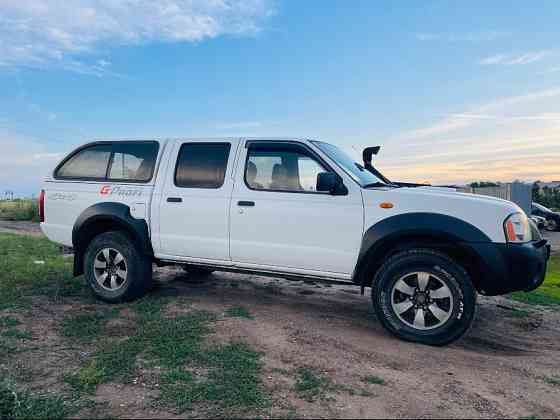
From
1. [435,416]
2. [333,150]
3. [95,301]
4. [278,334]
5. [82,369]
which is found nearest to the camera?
[435,416]

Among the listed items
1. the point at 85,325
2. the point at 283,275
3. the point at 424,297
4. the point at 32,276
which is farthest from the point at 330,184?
the point at 32,276

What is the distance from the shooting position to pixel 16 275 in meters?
6.94

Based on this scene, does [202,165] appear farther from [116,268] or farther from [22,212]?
[22,212]

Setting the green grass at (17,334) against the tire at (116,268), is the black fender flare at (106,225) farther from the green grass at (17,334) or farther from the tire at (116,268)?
the green grass at (17,334)

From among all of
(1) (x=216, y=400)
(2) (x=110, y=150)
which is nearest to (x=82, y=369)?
(1) (x=216, y=400)

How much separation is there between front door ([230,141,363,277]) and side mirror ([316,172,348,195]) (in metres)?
0.06

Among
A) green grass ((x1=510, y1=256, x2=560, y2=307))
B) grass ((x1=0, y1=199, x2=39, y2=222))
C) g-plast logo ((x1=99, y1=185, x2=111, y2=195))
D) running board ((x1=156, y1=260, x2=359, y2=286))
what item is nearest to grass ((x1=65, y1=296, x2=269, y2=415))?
running board ((x1=156, y1=260, x2=359, y2=286))

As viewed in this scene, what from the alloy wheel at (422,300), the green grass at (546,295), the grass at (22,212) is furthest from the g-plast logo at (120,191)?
the grass at (22,212)

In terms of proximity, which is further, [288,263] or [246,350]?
[288,263]

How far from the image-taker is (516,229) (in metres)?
4.23

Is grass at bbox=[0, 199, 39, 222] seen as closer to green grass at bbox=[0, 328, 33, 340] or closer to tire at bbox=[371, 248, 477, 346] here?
green grass at bbox=[0, 328, 33, 340]

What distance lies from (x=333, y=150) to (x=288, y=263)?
1.44 meters

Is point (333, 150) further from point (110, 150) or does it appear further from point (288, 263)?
point (110, 150)

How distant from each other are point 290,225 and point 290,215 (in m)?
0.11
